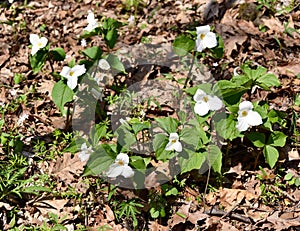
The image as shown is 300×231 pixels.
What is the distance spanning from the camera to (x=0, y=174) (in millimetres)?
2740

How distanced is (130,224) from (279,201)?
909 mm

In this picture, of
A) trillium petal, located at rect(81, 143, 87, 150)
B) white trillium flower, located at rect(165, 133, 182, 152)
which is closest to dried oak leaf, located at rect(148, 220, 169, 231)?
white trillium flower, located at rect(165, 133, 182, 152)

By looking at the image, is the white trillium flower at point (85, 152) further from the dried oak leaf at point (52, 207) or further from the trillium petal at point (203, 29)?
the trillium petal at point (203, 29)

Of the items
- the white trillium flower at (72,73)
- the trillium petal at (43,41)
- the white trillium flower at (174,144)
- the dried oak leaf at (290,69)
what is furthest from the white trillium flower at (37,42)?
the dried oak leaf at (290,69)

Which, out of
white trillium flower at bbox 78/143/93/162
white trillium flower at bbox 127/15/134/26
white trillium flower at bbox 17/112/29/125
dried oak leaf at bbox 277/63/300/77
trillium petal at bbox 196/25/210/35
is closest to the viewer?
white trillium flower at bbox 78/143/93/162

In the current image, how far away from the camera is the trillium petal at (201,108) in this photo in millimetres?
2574

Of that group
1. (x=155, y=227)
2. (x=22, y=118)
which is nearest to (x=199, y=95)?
(x=155, y=227)

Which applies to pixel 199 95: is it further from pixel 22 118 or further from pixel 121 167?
pixel 22 118

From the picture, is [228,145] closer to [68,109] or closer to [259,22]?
[68,109]

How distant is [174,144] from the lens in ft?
8.36

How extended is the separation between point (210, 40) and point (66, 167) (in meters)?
1.23

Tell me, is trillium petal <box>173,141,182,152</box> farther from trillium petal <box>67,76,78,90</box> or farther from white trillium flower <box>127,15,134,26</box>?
white trillium flower <box>127,15,134,26</box>

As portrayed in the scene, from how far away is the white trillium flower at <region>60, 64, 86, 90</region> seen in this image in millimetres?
2729

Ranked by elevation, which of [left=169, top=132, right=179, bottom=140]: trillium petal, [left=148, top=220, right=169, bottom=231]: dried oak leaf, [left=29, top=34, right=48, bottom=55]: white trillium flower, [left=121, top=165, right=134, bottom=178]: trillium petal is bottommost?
[left=148, top=220, right=169, bottom=231]: dried oak leaf
